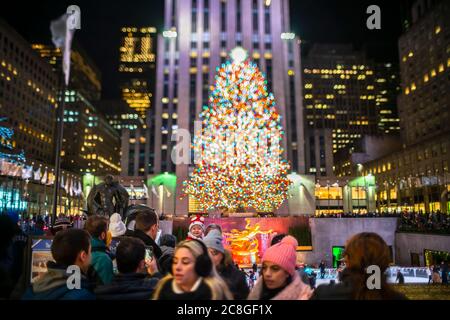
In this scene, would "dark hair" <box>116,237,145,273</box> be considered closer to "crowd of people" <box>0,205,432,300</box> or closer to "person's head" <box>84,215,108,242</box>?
"crowd of people" <box>0,205,432,300</box>

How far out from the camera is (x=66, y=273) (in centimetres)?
390

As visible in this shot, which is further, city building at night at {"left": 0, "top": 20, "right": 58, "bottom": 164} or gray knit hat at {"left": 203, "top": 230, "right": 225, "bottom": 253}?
city building at night at {"left": 0, "top": 20, "right": 58, "bottom": 164}

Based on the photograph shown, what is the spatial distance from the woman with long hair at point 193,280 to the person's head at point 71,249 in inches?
Result: 45.7

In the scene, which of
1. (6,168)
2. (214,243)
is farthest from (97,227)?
(6,168)

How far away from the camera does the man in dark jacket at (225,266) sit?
4393 mm

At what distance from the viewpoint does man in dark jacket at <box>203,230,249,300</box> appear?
439 cm

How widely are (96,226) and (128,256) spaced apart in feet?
5.02

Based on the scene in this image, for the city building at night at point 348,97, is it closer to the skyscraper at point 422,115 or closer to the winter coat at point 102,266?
the skyscraper at point 422,115

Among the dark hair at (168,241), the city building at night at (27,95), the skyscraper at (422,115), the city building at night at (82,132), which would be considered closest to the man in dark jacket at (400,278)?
the dark hair at (168,241)

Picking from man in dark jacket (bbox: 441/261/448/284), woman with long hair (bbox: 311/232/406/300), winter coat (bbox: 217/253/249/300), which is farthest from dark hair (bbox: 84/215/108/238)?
man in dark jacket (bbox: 441/261/448/284)

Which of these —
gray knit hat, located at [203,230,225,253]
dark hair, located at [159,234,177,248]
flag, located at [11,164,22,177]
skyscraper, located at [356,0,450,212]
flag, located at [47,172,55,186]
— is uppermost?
skyscraper, located at [356,0,450,212]

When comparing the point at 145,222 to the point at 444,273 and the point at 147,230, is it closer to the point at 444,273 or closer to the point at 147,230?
the point at 147,230

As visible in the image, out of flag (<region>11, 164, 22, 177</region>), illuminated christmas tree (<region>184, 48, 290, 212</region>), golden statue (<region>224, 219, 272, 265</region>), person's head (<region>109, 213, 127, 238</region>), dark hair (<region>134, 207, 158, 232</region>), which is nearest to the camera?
dark hair (<region>134, 207, 158, 232</region>)
